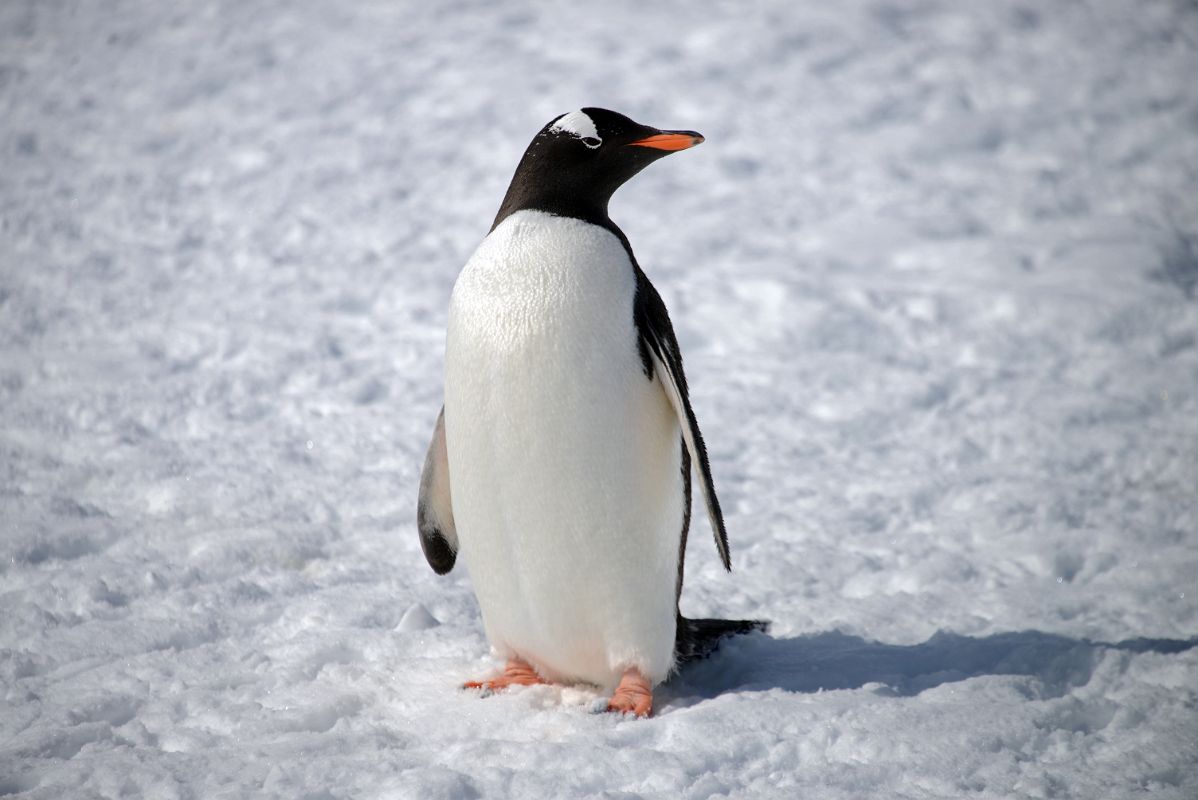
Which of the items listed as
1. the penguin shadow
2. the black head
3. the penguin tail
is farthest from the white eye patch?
the penguin shadow

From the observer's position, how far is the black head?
2619 mm

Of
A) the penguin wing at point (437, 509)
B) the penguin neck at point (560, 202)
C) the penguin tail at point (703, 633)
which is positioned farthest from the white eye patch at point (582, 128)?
the penguin tail at point (703, 633)

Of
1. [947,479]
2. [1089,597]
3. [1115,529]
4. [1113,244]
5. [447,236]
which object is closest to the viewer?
[1089,597]

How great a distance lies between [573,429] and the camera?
2490 mm

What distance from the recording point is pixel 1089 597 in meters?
3.26

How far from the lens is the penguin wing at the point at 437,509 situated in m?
2.87

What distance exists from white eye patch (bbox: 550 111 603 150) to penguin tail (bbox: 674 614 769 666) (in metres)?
1.14

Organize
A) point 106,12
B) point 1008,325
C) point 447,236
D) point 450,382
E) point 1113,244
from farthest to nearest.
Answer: point 106,12 < point 447,236 < point 1113,244 < point 1008,325 < point 450,382

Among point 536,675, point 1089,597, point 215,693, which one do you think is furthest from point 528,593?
point 1089,597

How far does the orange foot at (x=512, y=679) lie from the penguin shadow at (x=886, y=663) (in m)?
0.31

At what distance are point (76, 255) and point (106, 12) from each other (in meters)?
3.02

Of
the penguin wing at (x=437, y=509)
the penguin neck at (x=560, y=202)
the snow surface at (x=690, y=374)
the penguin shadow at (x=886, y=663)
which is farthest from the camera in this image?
the penguin wing at (x=437, y=509)

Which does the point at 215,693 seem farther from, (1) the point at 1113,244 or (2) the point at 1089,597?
(1) the point at 1113,244

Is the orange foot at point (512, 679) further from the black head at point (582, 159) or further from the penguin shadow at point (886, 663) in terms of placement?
the black head at point (582, 159)
